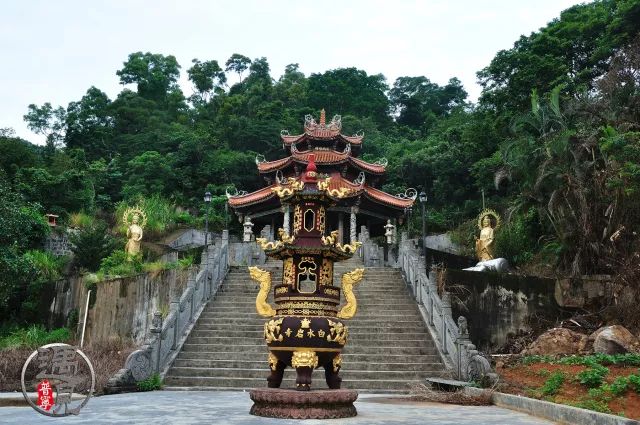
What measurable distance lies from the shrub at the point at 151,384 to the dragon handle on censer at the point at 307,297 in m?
4.19

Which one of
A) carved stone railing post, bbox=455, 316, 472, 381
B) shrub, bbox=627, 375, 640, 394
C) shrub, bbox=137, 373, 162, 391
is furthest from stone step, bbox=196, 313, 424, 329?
shrub, bbox=627, 375, 640, 394

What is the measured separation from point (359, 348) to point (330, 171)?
1559cm

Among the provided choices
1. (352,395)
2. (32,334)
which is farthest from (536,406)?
(32,334)

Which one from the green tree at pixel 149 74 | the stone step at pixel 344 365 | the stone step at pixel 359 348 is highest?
the green tree at pixel 149 74

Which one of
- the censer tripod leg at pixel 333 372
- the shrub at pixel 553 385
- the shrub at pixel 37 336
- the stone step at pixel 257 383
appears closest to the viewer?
the censer tripod leg at pixel 333 372

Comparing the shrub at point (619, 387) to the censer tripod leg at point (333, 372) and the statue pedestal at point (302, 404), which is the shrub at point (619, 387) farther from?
the censer tripod leg at point (333, 372)

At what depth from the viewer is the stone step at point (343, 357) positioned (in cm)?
1273

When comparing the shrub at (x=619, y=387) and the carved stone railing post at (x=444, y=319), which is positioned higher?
the carved stone railing post at (x=444, y=319)

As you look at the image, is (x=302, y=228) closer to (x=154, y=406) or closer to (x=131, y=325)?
(x=154, y=406)

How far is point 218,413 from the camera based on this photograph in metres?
7.73

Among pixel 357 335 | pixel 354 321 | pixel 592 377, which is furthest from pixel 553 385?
pixel 354 321

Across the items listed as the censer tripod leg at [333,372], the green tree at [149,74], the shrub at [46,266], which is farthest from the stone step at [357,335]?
the green tree at [149,74]

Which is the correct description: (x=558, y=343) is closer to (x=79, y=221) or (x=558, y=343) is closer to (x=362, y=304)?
(x=362, y=304)

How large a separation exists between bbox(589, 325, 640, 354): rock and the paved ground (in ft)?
14.5
